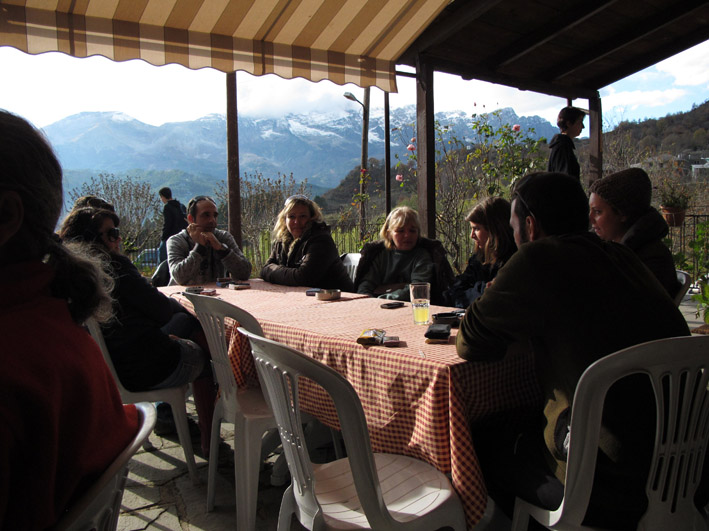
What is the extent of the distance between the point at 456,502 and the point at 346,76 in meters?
3.89

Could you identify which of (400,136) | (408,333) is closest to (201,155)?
(400,136)

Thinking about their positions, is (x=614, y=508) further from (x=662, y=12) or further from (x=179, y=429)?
(x=662, y=12)

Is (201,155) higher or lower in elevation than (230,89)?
higher

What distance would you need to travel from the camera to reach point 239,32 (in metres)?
4.00

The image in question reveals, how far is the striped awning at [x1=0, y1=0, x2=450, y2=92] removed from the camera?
3369 millimetres

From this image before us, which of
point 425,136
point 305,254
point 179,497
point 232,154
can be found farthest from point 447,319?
point 232,154

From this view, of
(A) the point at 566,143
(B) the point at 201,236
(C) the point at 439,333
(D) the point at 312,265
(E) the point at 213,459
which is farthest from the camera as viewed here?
(A) the point at 566,143

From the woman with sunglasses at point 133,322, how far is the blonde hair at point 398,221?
69.6 inches

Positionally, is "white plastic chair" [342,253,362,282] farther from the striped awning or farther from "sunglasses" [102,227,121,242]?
"sunglasses" [102,227,121,242]

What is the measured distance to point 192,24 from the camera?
12.5ft

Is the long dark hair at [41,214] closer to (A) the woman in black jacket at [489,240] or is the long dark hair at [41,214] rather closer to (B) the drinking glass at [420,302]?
(B) the drinking glass at [420,302]

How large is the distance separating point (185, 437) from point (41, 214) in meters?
1.91

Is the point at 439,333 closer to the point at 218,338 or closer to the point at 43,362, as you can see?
the point at 218,338

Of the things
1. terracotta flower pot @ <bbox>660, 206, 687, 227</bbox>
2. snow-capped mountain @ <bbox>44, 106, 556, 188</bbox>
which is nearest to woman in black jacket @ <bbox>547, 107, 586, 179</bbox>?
terracotta flower pot @ <bbox>660, 206, 687, 227</bbox>
